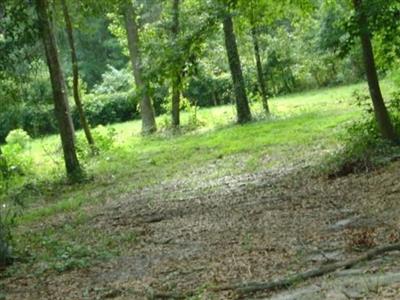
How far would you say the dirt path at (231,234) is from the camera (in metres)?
6.89

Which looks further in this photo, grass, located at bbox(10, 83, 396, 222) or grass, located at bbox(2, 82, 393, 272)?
grass, located at bbox(10, 83, 396, 222)

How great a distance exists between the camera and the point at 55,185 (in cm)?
1623

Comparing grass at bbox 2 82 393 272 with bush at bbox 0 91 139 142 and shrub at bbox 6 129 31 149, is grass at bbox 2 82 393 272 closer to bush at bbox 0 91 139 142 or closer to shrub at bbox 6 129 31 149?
shrub at bbox 6 129 31 149

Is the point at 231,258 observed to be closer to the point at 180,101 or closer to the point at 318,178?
the point at 318,178

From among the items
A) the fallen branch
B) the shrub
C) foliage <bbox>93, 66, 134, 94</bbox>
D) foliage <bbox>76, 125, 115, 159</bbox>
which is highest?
foliage <bbox>93, 66, 134, 94</bbox>

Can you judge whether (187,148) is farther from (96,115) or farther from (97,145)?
(96,115)

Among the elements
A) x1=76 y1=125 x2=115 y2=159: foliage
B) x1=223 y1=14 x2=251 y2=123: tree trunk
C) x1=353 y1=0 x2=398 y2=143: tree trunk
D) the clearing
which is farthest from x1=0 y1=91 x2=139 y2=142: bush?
x1=353 y1=0 x2=398 y2=143: tree trunk

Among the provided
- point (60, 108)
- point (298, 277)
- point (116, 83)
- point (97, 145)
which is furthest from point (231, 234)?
point (116, 83)

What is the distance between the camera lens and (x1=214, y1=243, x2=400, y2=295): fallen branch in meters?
6.05

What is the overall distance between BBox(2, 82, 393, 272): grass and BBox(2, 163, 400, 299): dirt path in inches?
22.4

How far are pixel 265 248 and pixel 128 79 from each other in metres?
38.2

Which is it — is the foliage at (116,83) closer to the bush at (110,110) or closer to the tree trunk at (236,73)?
the bush at (110,110)

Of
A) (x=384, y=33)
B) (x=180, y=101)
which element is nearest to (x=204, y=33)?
(x=384, y=33)

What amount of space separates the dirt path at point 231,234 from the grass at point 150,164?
0.57 meters
